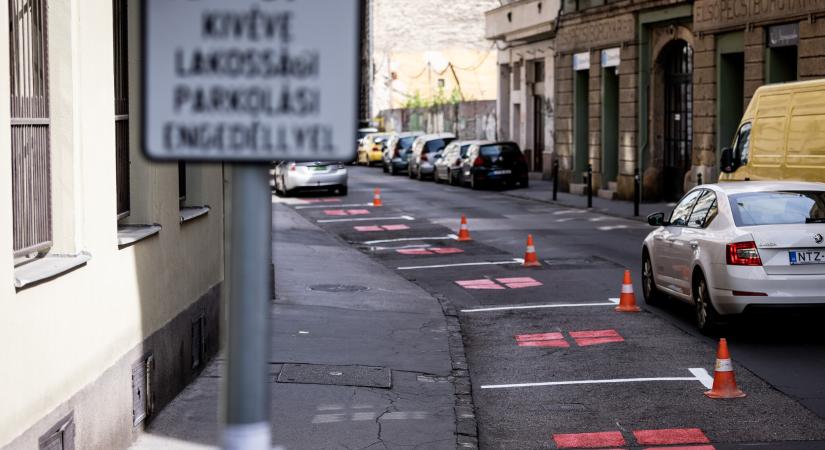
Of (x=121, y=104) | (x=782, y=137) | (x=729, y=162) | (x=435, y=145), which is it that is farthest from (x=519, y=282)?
(x=435, y=145)

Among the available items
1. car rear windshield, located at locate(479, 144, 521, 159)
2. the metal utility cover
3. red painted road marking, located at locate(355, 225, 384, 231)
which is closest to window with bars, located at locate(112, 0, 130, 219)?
the metal utility cover

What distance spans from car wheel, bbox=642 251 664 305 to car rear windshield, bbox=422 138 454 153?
119 ft

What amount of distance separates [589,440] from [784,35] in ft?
66.7

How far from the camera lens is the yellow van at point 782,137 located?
55.8ft

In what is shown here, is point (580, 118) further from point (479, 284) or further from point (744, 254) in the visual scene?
point (744, 254)

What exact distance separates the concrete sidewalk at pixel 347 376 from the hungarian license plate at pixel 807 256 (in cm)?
339

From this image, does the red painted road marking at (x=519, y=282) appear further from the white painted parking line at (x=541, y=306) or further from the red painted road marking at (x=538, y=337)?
the red painted road marking at (x=538, y=337)

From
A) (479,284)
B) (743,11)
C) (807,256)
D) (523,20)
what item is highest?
(523,20)

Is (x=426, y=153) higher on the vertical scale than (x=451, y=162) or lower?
higher

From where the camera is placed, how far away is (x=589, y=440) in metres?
9.22

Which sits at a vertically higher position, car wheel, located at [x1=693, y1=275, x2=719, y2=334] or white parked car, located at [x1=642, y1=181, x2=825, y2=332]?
white parked car, located at [x1=642, y1=181, x2=825, y2=332]

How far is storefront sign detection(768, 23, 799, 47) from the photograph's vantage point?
89.2 feet

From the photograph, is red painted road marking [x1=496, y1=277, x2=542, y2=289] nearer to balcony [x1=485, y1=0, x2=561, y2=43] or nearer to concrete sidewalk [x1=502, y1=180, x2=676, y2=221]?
concrete sidewalk [x1=502, y1=180, x2=676, y2=221]

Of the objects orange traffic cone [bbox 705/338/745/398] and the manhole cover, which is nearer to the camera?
orange traffic cone [bbox 705/338/745/398]
